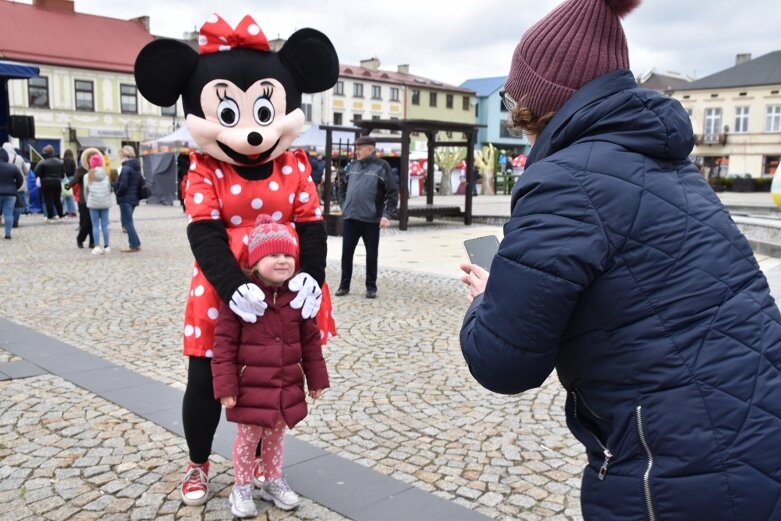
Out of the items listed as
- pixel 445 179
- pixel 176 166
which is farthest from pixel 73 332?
pixel 445 179

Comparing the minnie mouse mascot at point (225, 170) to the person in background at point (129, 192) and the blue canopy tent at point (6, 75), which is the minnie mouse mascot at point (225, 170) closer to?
the blue canopy tent at point (6, 75)

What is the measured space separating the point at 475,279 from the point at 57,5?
2070 inches

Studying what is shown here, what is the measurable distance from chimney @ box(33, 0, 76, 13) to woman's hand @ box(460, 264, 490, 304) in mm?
51808

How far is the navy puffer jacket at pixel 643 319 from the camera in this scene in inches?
60.1

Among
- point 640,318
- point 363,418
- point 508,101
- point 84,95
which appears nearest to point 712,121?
point 84,95

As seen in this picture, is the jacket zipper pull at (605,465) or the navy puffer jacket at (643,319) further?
the jacket zipper pull at (605,465)

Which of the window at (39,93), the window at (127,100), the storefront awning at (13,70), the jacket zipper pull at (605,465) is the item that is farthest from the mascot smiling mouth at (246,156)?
the window at (127,100)

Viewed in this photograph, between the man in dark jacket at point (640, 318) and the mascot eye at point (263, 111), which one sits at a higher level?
the mascot eye at point (263, 111)

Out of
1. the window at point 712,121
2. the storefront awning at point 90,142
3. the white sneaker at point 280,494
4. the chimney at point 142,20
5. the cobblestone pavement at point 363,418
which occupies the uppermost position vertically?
the chimney at point 142,20

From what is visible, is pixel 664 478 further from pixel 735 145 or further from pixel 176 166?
pixel 735 145

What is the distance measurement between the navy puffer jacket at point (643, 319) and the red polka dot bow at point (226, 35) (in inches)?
83.8

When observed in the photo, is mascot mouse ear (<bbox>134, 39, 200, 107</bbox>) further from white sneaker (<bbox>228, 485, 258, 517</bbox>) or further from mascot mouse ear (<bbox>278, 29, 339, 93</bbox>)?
white sneaker (<bbox>228, 485, 258, 517</bbox>)

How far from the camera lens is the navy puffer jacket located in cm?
153

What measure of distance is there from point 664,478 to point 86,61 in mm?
48707
